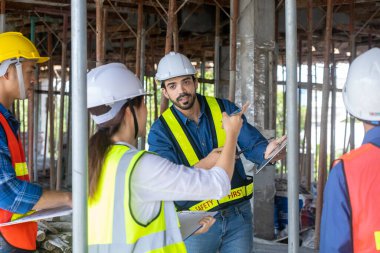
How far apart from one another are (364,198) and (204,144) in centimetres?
193

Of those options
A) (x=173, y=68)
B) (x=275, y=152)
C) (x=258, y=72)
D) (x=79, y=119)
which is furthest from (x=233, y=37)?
(x=79, y=119)

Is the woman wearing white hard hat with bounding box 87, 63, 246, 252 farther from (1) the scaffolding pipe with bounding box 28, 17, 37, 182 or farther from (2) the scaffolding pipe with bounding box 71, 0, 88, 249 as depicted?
(1) the scaffolding pipe with bounding box 28, 17, 37, 182

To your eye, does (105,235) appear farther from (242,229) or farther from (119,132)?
(242,229)

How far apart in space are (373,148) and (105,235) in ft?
3.71

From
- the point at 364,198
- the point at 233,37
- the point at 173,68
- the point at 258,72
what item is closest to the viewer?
the point at 364,198

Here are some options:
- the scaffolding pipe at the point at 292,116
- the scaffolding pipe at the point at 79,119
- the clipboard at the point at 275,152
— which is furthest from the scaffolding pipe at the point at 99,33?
the scaffolding pipe at the point at 79,119

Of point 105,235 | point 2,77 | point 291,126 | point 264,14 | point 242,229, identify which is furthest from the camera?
point 264,14

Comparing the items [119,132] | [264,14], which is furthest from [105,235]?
[264,14]

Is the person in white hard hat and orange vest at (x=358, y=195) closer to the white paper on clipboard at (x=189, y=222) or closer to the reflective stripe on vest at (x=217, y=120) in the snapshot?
the white paper on clipboard at (x=189, y=222)

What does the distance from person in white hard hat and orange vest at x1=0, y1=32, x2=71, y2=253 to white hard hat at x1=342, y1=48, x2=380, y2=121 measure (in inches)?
58.4

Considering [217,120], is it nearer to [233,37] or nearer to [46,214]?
[46,214]

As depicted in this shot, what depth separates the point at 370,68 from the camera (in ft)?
7.40

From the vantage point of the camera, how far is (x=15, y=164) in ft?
10.7

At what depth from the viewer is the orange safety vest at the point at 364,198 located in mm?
2146
